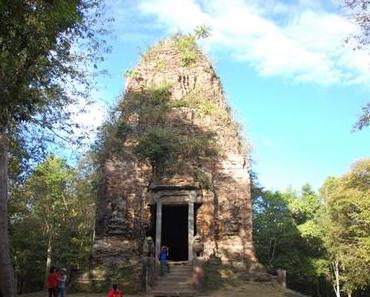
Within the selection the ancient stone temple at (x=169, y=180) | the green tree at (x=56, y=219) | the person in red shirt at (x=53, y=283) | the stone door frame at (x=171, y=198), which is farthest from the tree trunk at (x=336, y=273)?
the person in red shirt at (x=53, y=283)

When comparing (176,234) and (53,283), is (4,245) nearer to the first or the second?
(53,283)

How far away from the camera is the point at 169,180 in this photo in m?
17.8

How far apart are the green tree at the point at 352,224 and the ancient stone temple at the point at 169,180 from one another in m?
8.90

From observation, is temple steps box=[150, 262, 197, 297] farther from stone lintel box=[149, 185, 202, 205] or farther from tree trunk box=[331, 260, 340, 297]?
tree trunk box=[331, 260, 340, 297]

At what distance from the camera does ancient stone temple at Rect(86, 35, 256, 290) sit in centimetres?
1702

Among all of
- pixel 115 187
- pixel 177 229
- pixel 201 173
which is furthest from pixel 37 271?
pixel 201 173

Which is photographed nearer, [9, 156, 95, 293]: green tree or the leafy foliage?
the leafy foliage

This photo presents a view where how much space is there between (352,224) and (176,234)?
10712mm

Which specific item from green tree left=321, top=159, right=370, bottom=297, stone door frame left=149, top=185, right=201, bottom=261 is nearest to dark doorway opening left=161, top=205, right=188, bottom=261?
stone door frame left=149, top=185, right=201, bottom=261

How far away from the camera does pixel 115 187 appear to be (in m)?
18.0

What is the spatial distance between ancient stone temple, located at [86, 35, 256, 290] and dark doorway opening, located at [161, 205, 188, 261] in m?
0.05

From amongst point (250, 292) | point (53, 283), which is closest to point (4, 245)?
point (53, 283)

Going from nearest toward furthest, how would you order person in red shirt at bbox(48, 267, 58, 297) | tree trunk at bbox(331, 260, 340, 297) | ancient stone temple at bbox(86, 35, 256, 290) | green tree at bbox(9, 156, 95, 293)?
person in red shirt at bbox(48, 267, 58, 297) → ancient stone temple at bbox(86, 35, 256, 290) → green tree at bbox(9, 156, 95, 293) → tree trunk at bbox(331, 260, 340, 297)

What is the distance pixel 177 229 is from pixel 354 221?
35.5 ft
